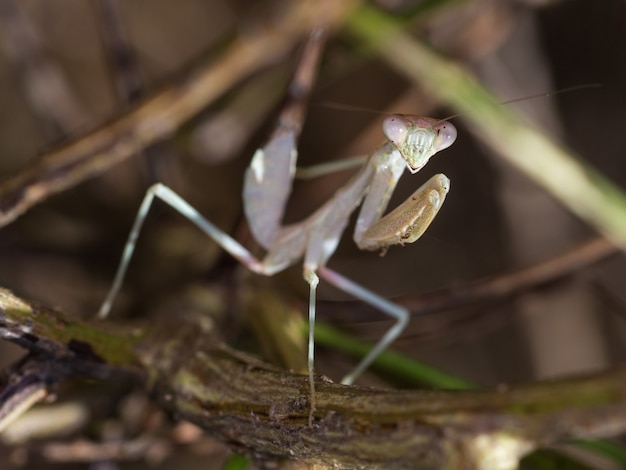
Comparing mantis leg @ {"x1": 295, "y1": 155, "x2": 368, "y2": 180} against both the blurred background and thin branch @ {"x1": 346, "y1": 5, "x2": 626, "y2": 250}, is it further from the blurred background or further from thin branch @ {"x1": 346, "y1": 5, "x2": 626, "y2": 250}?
thin branch @ {"x1": 346, "y1": 5, "x2": 626, "y2": 250}

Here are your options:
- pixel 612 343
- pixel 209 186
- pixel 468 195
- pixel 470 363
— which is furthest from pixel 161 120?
pixel 612 343

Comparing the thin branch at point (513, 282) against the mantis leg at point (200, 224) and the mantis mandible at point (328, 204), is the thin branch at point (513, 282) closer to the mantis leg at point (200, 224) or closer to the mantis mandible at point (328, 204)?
the mantis mandible at point (328, 204)

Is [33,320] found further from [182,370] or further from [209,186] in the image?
[209,186]

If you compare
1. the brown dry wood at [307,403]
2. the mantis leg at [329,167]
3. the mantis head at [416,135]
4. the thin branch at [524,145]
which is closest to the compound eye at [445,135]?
the mantis head at [416,135]

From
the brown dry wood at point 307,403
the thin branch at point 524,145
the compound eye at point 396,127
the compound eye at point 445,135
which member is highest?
the thin branch at point 524,145

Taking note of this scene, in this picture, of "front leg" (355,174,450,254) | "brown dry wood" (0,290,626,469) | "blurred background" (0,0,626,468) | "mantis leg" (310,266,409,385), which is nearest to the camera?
"brown dry wood" (0,290,626,469)

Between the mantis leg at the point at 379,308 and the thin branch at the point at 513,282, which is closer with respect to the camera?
the mantis leg at the point at 379,308

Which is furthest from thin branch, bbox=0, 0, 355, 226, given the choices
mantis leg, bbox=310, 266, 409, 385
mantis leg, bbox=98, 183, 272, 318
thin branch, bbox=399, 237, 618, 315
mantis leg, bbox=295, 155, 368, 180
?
thin branch, bbox=399, 237, 618, 315

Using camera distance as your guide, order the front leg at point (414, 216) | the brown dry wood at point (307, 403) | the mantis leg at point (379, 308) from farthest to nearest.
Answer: the mantis leg at point (379, 308) → the front leg at point (414, 216) → the brown dry wood at point (307, 403)
